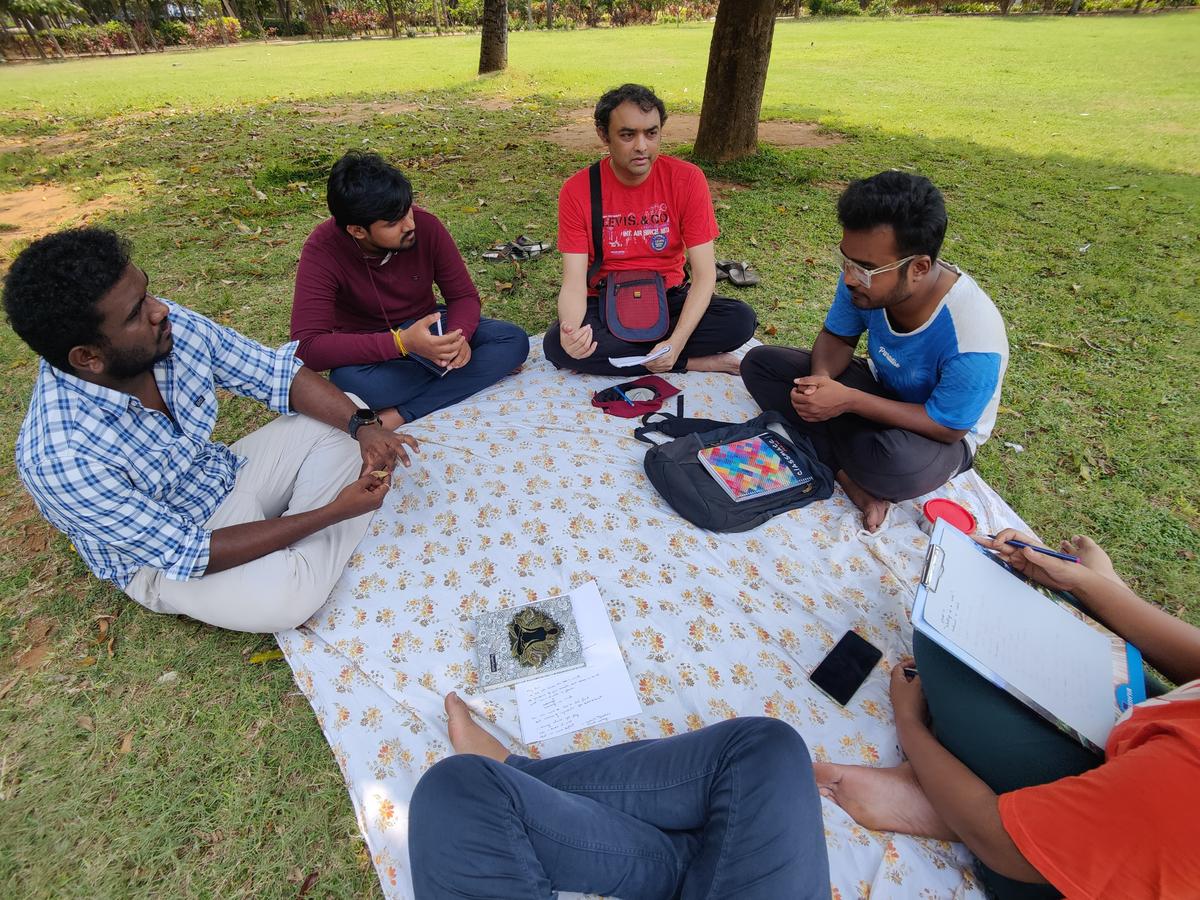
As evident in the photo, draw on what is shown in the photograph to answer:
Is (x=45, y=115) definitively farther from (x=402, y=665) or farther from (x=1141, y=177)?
(x=1141, y=177)

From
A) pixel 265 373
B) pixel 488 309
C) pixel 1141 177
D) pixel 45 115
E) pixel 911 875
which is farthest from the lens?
pixel 45 115

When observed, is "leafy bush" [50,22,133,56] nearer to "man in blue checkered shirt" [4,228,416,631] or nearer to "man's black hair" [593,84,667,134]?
"man's black hair" [593,84,667,134]

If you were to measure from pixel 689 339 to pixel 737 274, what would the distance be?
1.42 metres

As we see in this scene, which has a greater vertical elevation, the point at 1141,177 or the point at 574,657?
the point at 1141,177

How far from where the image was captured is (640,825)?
1.75 metres

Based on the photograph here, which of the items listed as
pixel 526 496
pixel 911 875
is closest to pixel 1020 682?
pixel 911 875

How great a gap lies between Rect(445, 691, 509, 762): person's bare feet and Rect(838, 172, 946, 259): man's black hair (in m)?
2.46

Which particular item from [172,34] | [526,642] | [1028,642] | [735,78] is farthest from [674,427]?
[172,34]

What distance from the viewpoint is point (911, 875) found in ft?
5.98

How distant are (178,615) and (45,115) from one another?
14194 millimetres

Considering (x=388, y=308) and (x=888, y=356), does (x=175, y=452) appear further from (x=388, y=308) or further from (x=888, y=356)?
(x=888, y=356)

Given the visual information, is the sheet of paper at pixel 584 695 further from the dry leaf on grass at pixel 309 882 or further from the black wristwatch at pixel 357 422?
the black wristwatch at pixel 357 422

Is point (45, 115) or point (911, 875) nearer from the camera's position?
point (911, 875)

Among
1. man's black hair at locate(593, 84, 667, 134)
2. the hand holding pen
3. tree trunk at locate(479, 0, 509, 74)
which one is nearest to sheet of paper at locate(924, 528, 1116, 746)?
the hand holding pen
